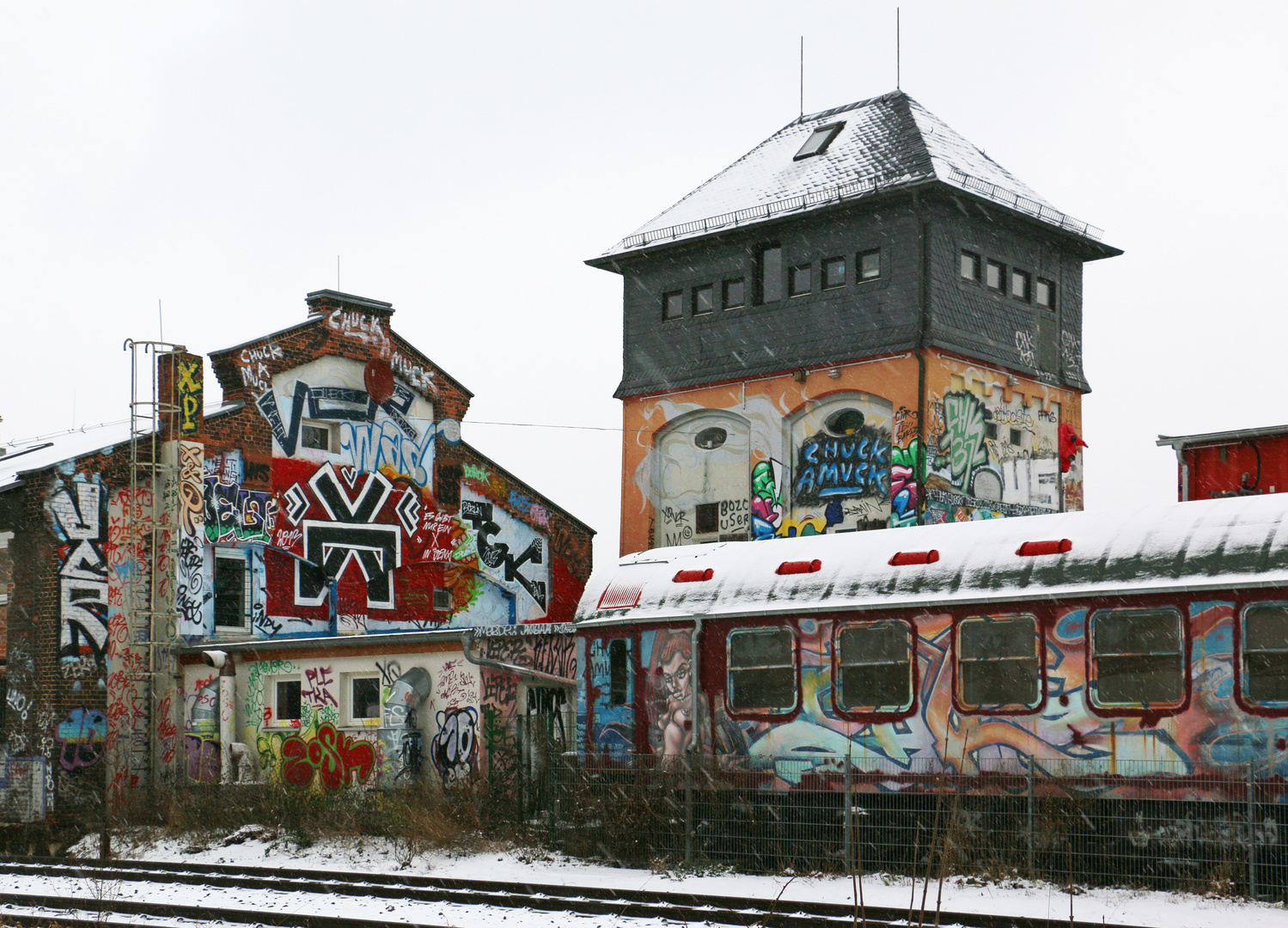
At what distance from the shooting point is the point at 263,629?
27.3m

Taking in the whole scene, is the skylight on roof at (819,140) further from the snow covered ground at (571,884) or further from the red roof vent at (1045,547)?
the snow covered ground at (571,884)

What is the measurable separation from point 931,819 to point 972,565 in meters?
2.58

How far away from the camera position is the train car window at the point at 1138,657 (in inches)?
553

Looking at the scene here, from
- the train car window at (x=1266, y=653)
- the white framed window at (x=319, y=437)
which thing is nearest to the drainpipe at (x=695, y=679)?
the train car window at (x=1266, y=653)

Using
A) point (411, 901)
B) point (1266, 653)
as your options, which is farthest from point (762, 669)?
point (1266, 653)

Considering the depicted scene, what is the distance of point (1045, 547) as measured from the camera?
599 inches

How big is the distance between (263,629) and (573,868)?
40.8ft

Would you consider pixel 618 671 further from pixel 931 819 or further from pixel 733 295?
pixel 733 295

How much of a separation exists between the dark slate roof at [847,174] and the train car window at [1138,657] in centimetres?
1876

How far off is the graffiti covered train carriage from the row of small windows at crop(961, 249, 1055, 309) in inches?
670

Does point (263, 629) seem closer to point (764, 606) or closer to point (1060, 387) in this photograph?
point (764, 606)

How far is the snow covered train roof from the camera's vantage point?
552 inches

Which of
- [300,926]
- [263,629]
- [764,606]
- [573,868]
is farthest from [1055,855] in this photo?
[263,629]

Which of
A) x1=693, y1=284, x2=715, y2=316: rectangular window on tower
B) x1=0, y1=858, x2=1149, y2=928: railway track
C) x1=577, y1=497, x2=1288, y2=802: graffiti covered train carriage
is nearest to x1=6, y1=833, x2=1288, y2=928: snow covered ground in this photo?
x1=0, y1=858, x2=1149, y2=928: railway track
